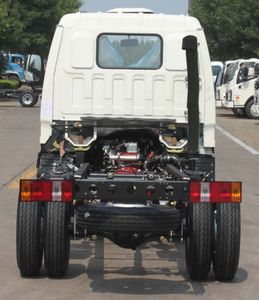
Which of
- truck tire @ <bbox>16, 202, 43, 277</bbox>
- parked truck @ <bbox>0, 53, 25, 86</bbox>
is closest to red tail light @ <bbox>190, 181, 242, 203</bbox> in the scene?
truck tire @ <bbox>16, 202, 43, 277</bbox>

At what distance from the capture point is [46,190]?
585 cm

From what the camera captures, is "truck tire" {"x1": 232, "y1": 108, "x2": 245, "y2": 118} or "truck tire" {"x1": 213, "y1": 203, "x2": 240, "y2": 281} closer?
"truck tire" {"x1": 213, "y1": 203, "x2": 240, "y2": 281}

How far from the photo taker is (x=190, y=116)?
20.5ft

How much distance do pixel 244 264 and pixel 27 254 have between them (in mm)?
2146

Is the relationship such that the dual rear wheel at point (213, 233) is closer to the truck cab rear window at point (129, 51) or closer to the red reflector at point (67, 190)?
the red reflector at point (67, 190)

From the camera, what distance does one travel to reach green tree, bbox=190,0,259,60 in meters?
42.1

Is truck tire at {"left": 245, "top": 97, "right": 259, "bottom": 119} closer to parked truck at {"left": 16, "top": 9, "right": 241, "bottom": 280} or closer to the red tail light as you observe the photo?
parked truck at {"left": 16, "top": 9, "right": 241, "bottom": 280}

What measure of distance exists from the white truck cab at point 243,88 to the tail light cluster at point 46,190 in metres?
23.1

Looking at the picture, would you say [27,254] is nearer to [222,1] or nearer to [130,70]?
[130,70]

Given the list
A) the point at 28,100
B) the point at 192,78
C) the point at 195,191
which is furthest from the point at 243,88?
the point at 195,191

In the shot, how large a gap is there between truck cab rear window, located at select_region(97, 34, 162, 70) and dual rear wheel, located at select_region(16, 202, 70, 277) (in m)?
2.33

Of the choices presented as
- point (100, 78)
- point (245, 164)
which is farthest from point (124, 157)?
point (245, 164)

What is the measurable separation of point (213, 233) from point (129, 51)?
2690mm

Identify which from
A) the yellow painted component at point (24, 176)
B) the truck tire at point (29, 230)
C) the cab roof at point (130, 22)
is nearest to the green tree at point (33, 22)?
the yellow painted component at point (24, 176)
